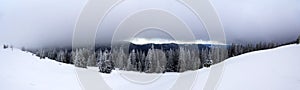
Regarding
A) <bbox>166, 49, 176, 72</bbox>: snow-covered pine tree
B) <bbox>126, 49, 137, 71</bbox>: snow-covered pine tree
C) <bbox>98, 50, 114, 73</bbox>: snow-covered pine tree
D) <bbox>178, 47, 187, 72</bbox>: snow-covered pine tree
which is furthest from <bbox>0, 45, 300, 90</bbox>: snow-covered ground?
<bbox>166, 49, 176, 72</bbox>: snow-covered pine tree

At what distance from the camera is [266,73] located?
68.1 ft

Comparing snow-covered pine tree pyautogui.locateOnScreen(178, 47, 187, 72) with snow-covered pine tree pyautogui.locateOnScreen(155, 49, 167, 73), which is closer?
snow-covered pine tree pyautogui.locateOnScreen(178, 47, 187, 72)

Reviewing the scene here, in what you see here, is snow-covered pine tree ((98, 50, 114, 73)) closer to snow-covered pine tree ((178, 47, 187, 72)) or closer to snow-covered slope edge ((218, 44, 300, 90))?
snow-covered pine tree ((178, 47, 187, 72))

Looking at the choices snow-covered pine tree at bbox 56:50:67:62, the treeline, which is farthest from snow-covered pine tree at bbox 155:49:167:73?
snow-covered pine tree at bbox 56:50:67:62

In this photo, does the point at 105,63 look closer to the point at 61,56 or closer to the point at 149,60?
the point at 149,60

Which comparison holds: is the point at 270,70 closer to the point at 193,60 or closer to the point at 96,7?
the point at 96,7

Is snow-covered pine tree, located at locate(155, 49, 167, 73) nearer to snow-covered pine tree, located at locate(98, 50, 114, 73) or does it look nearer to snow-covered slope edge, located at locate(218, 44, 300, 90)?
snow-covered pine tree, located at locate(98, 50, 114, 73)

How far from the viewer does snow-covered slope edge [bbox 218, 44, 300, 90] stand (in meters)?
17.5

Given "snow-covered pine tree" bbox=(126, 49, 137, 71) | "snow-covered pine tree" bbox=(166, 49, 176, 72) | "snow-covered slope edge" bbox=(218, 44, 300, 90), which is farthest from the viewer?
"snow-covered pine tree" bbox=(166, 49, 176, 72)

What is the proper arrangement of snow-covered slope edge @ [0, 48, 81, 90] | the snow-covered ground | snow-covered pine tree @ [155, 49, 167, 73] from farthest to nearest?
snow-covered pine tree @ [155, 49, 167, 73] → snow-covered slope edge @ [0, 48, 81, 90] → the snow-covered ground

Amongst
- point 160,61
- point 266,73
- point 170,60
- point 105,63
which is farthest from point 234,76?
point 170,60

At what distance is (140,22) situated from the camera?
1272 cm

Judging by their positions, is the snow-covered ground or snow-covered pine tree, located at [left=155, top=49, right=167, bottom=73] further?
snow-covered pine tree, located at [left=155, top=49, right=167, bottom=73]

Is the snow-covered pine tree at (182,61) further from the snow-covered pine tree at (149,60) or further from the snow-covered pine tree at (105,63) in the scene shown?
the snow-covered pine tree at (105,63)
